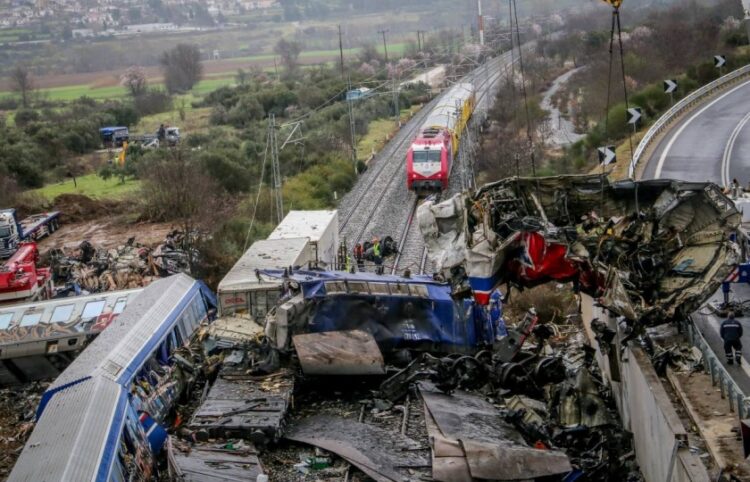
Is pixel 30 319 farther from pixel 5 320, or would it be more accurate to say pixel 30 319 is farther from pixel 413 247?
pixel 413 247

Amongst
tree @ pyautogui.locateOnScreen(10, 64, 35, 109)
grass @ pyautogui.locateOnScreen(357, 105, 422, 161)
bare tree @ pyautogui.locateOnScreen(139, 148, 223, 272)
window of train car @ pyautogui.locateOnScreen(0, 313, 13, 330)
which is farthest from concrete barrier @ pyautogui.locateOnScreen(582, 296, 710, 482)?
tree @ pyautogui.locateOnScreen(10, 64, 35, 109)

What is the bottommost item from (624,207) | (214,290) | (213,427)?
(214,290)

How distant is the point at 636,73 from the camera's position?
55.9 metres

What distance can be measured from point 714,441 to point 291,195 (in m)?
27.6

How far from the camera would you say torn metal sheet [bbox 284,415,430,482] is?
1401 centimetres

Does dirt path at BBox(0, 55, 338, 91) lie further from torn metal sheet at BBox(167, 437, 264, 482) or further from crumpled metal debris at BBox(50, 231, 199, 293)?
torn metal sheet at BBox(167, 437, 264, 482)

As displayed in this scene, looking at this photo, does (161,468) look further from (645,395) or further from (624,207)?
(624,207)

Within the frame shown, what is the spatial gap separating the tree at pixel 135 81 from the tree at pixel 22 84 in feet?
29.5

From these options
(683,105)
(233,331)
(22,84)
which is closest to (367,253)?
(233,331)

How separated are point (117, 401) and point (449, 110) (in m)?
32.6

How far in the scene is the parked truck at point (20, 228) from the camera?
32.6 metres

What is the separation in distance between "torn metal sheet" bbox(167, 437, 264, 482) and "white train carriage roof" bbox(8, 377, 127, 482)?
3.15 feet

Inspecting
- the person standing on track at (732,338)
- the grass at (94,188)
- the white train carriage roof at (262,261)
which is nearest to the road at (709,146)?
the white train carriage roof at (262,261)

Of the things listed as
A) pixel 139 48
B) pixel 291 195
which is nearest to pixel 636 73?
pixel 291 195
